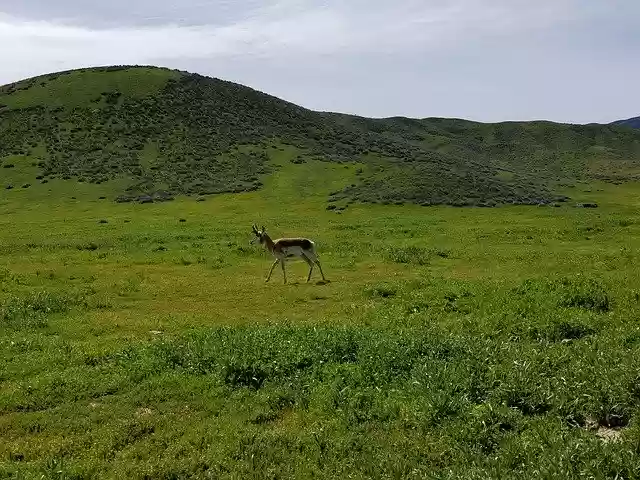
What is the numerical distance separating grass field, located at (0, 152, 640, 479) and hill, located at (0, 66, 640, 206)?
3747 cm

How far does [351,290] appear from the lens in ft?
73.8

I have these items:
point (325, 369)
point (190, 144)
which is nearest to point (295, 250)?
point (325, 369)

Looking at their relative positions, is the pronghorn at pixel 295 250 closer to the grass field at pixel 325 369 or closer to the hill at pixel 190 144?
the grass field at pixel 325 369

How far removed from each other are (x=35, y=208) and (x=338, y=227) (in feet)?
105

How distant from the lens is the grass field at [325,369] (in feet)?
29.3

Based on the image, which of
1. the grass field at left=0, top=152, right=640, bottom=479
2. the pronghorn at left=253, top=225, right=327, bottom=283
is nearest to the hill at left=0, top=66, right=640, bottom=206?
the pronghorn at left=253, top=225, right=327, bottom=283

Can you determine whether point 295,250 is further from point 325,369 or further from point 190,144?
point 190,144

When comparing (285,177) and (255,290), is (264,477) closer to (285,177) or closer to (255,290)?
(255,290)

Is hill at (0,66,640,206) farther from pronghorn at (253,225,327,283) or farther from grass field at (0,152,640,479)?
grass field at (0,152,640,479)

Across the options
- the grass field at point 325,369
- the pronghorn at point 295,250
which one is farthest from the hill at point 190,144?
the grass field at point 325,369

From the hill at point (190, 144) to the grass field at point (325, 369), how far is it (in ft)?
123

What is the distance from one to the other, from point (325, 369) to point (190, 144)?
73363 mm

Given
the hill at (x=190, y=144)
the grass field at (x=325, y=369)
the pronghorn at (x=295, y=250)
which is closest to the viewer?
the grass field at (x=325, y=369)

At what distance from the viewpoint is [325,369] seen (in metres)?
12.2
